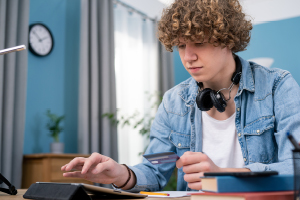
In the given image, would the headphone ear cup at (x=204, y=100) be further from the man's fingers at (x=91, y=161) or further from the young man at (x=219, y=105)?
the man's fingers at (x=91, y=161)

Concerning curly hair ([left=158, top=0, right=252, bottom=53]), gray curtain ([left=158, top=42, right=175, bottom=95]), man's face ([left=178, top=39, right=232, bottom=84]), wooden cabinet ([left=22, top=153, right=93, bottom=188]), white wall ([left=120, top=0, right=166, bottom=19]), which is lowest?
wooden cabinet ([left=22, top=153, right=93, bottom=188])

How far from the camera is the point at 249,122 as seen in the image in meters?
1.28

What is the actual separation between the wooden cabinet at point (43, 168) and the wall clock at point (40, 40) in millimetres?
1072

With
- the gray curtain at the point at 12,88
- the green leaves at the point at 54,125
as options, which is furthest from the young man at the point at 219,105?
the green leaves at the point at 54,125

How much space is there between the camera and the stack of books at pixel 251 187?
55cm

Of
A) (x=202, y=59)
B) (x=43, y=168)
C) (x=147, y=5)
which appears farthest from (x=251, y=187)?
(x=147, y=5)

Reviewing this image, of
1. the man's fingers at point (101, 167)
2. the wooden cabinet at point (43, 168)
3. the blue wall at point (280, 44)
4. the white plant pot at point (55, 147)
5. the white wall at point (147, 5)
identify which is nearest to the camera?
the man's fingers at point (101, 167)

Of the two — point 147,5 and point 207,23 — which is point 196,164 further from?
point 147,5

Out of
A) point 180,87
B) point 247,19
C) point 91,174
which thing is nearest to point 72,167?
point 91,174

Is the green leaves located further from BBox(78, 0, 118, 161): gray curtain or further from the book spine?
the book spine

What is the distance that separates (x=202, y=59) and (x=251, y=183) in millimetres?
683

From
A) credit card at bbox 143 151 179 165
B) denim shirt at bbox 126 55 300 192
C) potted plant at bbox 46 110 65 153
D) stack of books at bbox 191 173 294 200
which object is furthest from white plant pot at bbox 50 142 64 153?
stack of books at bbox 191 173 294 200

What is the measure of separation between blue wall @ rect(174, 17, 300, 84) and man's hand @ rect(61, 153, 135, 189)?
11.3 feet

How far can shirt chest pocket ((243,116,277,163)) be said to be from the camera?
1226 millimetres
